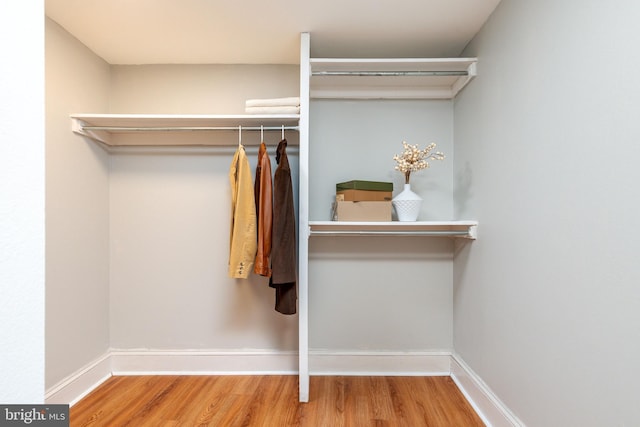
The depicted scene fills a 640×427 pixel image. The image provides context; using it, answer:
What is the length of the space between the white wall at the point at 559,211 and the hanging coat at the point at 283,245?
106cm

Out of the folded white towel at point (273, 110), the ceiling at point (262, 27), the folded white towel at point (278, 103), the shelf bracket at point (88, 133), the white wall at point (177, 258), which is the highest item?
the ceiling at point (262, 27)

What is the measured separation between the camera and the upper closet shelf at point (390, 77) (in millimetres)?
2070

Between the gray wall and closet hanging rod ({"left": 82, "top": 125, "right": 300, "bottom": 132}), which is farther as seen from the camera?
the gray wall

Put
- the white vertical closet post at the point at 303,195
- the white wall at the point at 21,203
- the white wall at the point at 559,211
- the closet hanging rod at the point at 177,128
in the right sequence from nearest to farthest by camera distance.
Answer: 1. the white wall at the point at 21,203
2. the white wall at the point at 559,211
3. the white vertical closet post at the point at 303,195
4. the closet hanging rod at the point at 177,128

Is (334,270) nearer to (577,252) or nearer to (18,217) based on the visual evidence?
(577,252)

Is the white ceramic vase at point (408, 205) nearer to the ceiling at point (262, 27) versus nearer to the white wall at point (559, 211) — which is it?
the white wall at point (559, 211)

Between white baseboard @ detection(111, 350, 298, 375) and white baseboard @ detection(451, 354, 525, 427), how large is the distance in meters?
1.06

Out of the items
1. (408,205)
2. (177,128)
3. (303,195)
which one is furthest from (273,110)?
(408,205)

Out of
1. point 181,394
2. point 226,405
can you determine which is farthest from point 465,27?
point 181,394

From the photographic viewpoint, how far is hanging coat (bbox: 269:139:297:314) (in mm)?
1973

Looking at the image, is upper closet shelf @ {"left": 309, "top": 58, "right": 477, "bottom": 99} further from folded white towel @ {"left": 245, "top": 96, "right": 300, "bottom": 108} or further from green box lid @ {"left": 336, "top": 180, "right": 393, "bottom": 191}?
green box lid @ {"left": 336, "top": 180, "right": 393, "bottom": 191}

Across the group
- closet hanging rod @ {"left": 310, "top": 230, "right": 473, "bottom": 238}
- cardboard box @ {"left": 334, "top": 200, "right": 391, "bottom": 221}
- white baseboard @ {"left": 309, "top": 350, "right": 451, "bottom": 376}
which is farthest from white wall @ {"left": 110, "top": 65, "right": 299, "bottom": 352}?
cardboard box @ {"left": 334, "top": 200, "right": 391, "bottom": 221}

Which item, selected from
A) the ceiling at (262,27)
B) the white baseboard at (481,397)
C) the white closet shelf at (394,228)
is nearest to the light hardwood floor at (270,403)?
the white baseboard at (481,397)

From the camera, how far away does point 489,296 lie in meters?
1.86
